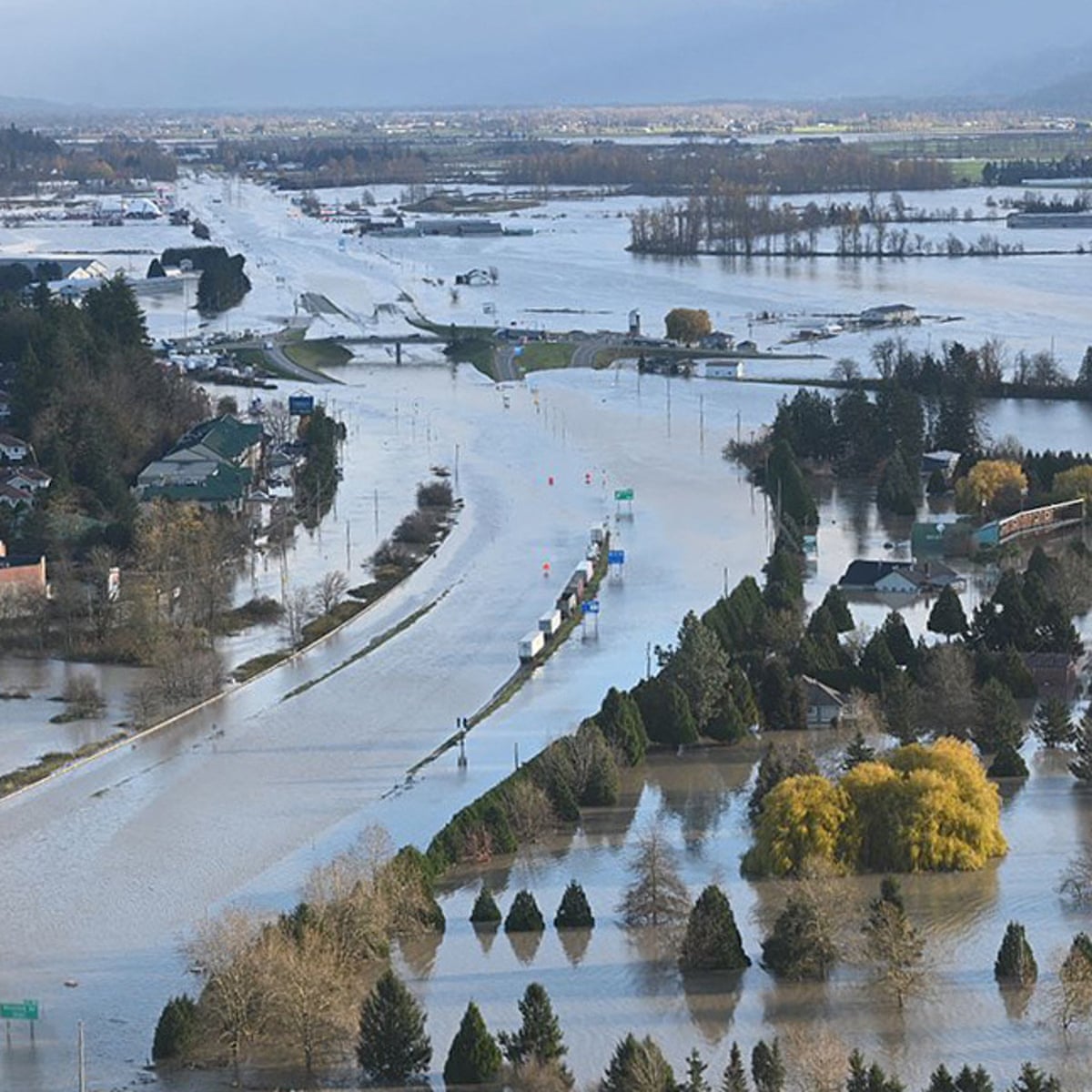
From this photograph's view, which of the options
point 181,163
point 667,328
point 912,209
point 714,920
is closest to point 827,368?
point 667,328

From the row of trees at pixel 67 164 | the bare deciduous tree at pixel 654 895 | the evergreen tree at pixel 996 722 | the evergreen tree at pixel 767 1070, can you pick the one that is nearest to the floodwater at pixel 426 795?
the bare deciduous tree at pixel 654 895

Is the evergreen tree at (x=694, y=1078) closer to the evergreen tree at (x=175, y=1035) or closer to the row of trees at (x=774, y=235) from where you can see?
the evergreen tree at (x=175, y=1035)

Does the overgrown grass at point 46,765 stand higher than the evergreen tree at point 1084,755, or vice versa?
the evergreen tree at point 1084,755

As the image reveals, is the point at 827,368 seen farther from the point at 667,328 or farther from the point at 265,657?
the point at 265,657

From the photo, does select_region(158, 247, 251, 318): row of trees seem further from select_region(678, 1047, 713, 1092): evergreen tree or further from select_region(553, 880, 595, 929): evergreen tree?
select_region(678, 1047, 713, 1092): evergreen tree

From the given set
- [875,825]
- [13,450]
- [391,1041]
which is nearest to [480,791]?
[875,825]

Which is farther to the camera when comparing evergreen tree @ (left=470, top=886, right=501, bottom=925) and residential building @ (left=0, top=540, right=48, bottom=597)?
residential building @ (left=0, top=540, right=48, bottom=597)

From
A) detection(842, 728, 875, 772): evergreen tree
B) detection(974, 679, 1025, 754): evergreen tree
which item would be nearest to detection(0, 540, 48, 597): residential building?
detection(842, 728, 875, 772): evergreen tree
